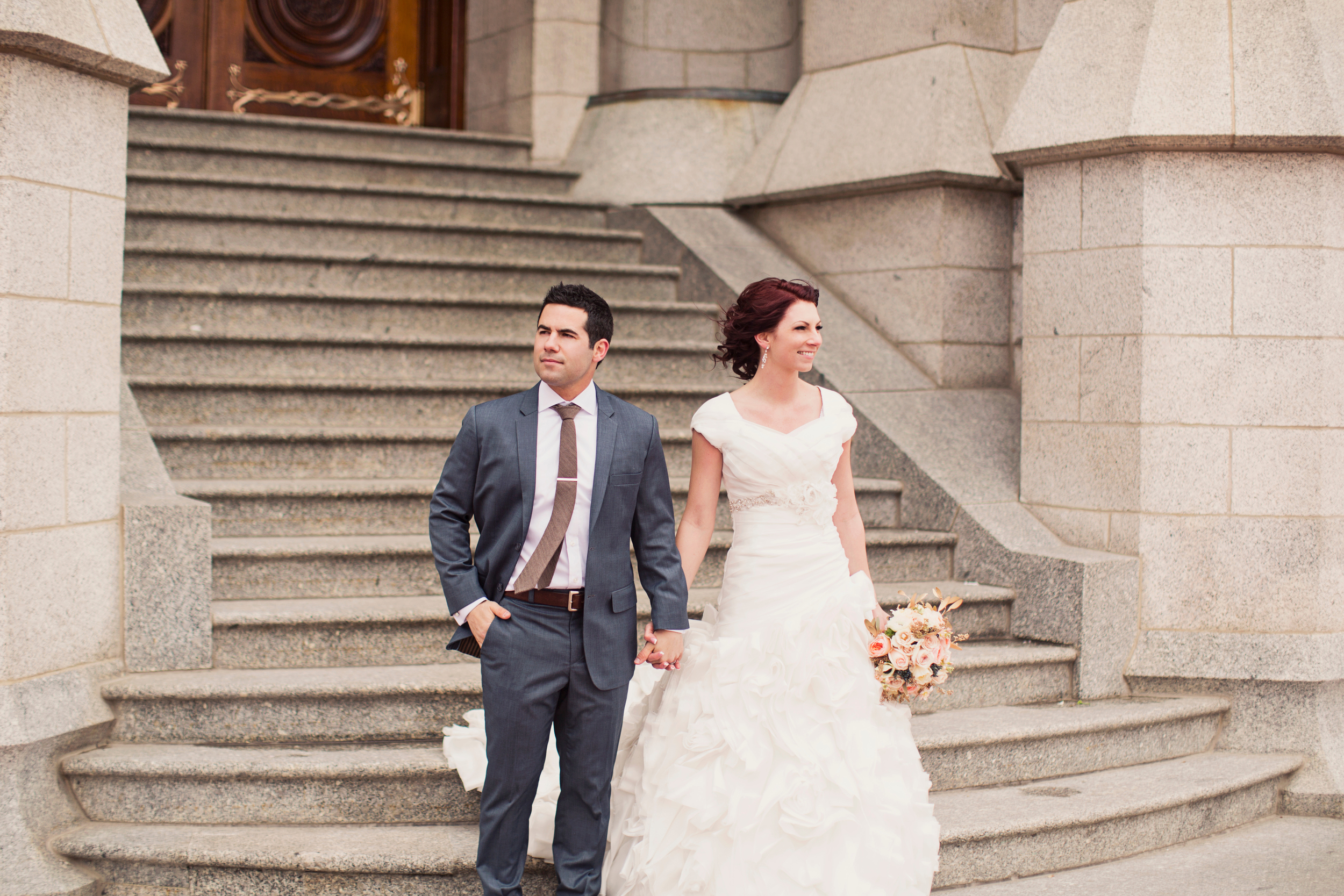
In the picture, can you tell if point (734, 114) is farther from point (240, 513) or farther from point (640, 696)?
point (640, 696)

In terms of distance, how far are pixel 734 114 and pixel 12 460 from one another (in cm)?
555

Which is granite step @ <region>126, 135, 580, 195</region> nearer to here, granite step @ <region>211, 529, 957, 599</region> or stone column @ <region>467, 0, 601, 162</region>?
stone column @ <region>467, 0, 601, 162</region>

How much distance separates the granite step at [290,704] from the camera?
4324mm

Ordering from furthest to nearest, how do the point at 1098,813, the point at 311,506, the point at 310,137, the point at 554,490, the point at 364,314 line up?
the point at 310,137
the point at 364,314
the point at 311,506
the point at 1098,813
the point at 554,490

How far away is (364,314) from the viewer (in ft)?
21.5

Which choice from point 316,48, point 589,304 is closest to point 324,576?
point 589,304

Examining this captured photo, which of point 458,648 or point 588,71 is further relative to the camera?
point 588,71

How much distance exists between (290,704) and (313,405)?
6.30 ft

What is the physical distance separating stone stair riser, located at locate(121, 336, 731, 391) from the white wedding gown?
2682 mm

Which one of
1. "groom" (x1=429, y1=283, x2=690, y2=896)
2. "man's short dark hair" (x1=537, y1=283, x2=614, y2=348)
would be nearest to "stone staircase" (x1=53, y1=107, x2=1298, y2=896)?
"groom" (x1=429, y1=283, x2=690, y2=896)

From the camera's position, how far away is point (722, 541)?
551 centimetres

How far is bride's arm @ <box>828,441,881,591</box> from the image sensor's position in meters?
3.97

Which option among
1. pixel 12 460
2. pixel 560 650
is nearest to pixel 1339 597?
pixel 560 650

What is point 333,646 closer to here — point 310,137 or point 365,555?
point 365,555
